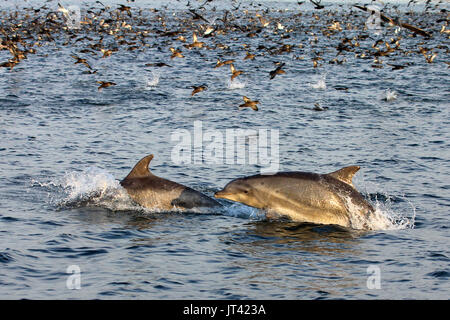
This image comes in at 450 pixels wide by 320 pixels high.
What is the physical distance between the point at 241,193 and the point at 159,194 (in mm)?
2057

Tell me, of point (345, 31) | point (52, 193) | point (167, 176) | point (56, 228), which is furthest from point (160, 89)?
point (345, 31)

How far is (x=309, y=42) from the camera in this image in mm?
57250

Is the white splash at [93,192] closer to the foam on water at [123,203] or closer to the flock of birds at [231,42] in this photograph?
the foam on water at [123,203]

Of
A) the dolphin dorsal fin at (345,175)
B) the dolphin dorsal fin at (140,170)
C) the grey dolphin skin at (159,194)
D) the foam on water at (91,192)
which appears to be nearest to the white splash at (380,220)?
the dolphin dorsal fin at (345,175)

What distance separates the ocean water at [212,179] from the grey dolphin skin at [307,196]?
0.79 ft

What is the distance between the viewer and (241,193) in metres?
13.4

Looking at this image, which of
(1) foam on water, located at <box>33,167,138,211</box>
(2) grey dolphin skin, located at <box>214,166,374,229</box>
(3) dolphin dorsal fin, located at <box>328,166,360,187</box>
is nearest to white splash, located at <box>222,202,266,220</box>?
(2) grey dolphin skin, located at <box>214,166,374,229</box>

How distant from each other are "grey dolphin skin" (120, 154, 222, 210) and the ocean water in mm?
262

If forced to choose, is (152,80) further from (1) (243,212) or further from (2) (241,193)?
(2) (241,193)

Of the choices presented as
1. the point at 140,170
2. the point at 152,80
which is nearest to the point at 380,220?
the point at 140,170

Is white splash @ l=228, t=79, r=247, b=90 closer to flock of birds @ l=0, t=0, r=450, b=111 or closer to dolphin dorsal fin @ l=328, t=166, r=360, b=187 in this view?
flock of birds @ l=0, t=0, r=450, b=111

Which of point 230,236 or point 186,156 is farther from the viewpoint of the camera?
point 186,156
